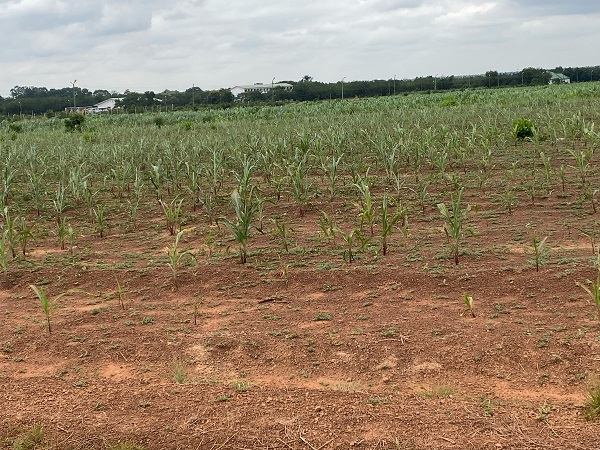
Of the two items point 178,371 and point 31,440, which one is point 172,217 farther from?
point 31,440

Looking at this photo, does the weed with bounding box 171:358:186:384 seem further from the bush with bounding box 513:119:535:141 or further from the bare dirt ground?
the bush with bounding box 513:119:535:141

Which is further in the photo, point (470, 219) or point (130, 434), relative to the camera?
point (470, 219)

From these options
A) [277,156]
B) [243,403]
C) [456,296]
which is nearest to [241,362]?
[243,403]

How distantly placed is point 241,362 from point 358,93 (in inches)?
1983

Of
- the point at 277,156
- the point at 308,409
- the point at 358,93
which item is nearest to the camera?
the point at 308,409

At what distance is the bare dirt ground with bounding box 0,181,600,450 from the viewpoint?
262 centimetres

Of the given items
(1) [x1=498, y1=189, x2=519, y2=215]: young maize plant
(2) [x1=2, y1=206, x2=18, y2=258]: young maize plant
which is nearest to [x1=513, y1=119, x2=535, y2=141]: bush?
(1) [x1=498, y1=189, x2=519, y2=215]: young maize plant

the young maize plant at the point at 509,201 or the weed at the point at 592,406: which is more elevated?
the young maize plant at the point at 509,201

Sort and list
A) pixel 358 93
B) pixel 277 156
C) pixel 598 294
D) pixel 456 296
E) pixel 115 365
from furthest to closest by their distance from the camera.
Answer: pixel 358 93 < pixel 277 156 < pixel 456 296 < pixel 115 365 < pixel 598 294

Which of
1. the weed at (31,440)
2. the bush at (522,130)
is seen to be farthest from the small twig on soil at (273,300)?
the bush at (522,130)

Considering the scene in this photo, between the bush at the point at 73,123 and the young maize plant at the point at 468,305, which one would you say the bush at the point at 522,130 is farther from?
the bush at the point at 73,123

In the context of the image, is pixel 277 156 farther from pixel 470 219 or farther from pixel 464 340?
pixel 464 340

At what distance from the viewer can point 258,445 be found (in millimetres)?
2557

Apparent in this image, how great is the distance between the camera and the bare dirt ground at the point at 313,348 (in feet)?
8.61
